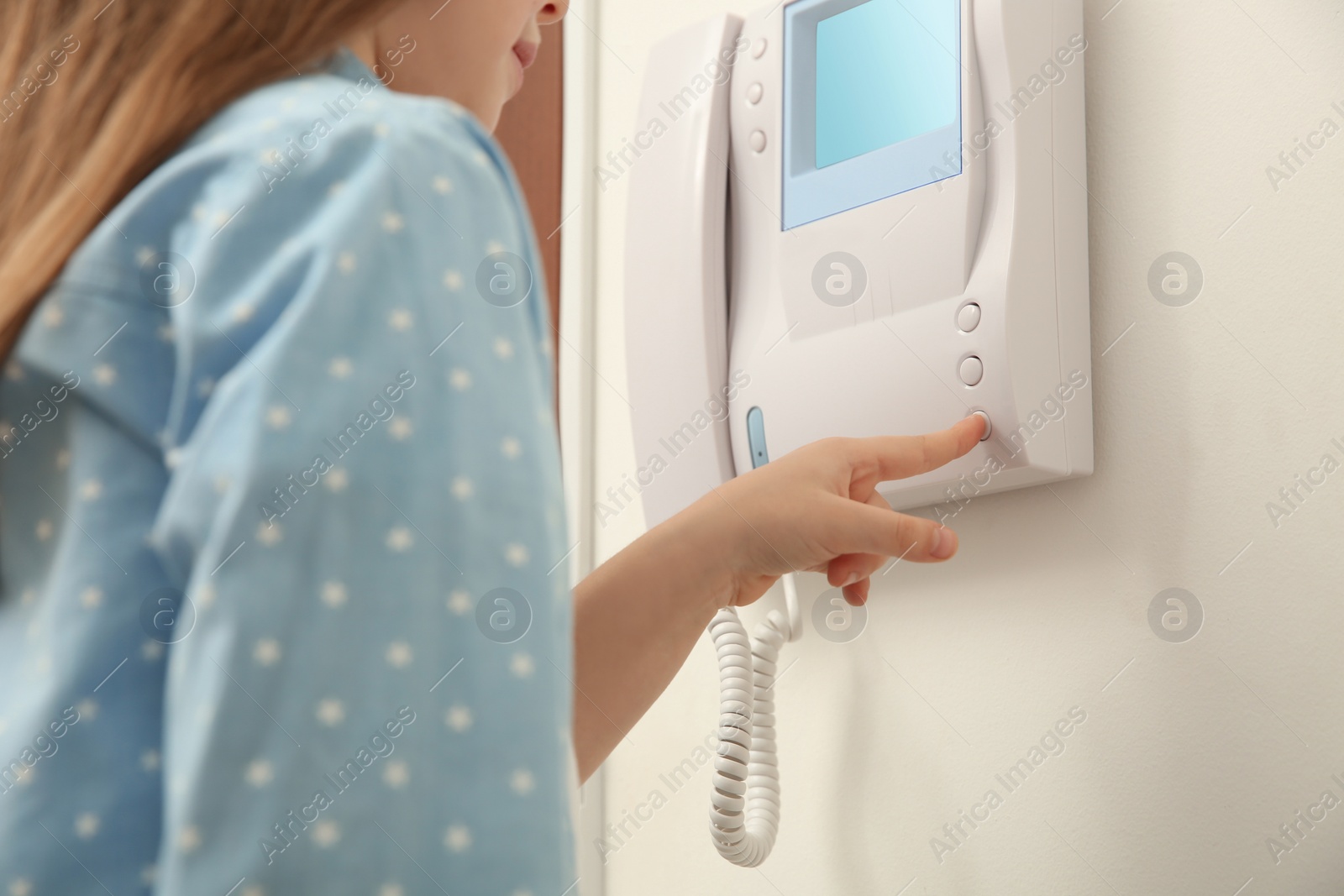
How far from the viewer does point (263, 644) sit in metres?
0.32

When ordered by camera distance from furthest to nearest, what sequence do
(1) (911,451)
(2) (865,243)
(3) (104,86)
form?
(2) (865,243) → (1) (911,451) → (3) (104,86)

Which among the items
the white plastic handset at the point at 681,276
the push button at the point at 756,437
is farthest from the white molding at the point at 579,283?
the push button at the point at 756,437

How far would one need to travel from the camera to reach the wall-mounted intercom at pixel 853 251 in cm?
76

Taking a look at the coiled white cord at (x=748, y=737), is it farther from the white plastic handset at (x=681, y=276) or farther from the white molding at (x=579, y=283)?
the white molding at (x=579, y=283)

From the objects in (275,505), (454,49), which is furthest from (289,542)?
(454,49)

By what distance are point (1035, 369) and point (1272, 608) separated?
21 centimetres

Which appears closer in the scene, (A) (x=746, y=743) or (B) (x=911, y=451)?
(B) (x=911, y=451)

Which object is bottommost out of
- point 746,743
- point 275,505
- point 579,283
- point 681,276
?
point 746,743

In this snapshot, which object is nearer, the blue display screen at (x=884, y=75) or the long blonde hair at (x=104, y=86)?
the long blonde hair at (x=104, y=86)

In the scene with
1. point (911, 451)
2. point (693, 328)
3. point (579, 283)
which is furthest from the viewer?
point (579, 283)

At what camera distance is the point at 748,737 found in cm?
85

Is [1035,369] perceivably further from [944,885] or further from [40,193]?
[40,193]

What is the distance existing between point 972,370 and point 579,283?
55 centimetres

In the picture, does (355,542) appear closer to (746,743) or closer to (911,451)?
(911,451)
